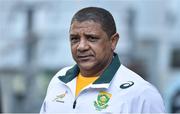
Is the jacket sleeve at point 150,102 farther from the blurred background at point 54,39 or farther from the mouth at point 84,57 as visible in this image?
the blurred background at point 54,39

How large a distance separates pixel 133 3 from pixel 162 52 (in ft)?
5.34

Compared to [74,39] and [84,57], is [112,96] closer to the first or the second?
[84,57]

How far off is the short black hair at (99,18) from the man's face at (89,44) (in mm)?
19

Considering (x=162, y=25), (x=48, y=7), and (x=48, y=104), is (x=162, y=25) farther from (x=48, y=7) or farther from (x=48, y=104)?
(x=48, y=104)

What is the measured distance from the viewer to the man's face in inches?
139

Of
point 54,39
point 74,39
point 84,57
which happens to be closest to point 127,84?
point 84,57

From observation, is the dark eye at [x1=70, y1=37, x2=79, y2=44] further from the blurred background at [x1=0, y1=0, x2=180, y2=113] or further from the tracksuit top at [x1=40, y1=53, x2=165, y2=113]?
the blurred background at [x1=0, y1=0, x2=180, y2=113]

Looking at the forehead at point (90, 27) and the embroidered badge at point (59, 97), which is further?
the embroidered badge at point (59, 97)

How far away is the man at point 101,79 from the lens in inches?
137

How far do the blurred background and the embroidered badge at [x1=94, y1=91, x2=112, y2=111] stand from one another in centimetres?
700

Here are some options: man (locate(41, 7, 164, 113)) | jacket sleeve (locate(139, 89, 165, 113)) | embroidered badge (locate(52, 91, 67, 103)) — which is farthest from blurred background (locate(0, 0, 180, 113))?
jacket sleeve (locate(139, 89, 165, 113))

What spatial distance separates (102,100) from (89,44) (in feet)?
0.97

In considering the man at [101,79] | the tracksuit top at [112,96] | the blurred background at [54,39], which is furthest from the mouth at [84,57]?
the blurred background at [54,39]

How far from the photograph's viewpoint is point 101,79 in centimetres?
358
